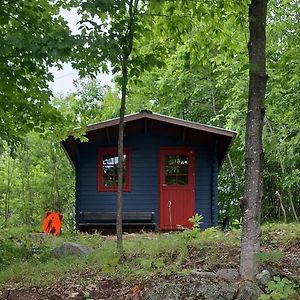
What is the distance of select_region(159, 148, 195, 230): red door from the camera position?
11836mm

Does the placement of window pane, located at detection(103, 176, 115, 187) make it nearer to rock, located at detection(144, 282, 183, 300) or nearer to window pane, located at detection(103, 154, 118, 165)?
window pane, located at detection(103, 154, 118, 165)

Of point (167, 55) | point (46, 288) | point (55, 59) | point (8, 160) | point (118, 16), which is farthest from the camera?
point (8, 160)

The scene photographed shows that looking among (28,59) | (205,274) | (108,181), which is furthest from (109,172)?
(205,274)

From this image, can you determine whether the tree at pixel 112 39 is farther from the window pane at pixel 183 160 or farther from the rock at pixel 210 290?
the window pane at pixel 183 160

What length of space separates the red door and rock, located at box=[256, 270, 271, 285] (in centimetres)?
710

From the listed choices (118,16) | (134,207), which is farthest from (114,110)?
(118,16)

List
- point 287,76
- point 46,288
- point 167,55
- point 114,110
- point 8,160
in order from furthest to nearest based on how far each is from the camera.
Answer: point 114,110, point 8,160, point 287,76, point 167,55, point 46,288

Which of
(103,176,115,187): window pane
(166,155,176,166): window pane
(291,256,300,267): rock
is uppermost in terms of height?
(166,155,176,166): window pane

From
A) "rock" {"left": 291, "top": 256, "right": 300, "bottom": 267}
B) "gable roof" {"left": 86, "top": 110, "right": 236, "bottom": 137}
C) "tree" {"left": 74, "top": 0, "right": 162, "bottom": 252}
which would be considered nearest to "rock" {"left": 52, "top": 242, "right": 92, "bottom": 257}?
"tree" {"left": 74, "top": 0, "right": 162, "bottom": 252}

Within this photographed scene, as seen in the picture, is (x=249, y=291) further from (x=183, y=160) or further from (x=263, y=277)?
(x=183, y=160)

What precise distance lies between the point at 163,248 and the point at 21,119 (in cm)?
325

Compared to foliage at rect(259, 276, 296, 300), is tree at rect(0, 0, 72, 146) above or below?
above

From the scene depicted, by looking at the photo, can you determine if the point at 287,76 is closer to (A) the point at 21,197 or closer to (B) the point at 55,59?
(B) the point at 55,59

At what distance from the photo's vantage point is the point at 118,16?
5.58 meters
